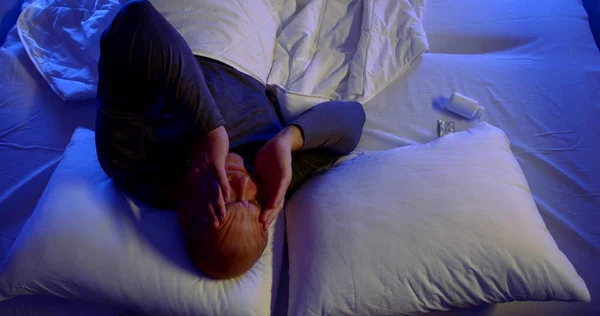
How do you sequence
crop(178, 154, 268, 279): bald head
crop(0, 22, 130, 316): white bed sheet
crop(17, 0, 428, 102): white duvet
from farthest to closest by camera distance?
crop(17, 0, 428, 102): white duvet < crop(0, 22, 130, 316): white bed sheet < crop(178, 154, 268, 279): bald head

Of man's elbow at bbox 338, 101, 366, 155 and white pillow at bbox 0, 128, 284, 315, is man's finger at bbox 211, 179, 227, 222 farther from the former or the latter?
man's elbow at bbox 338, 101, 366, 155

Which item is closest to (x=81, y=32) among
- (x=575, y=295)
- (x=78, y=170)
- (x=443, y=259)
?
(x=78, y=170)

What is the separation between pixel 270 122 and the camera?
0.98 m

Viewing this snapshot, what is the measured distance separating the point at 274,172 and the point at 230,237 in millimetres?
184

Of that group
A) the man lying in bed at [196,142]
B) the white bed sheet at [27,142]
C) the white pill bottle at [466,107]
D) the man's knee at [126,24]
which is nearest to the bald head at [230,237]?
the man lying in bed at [196,142]

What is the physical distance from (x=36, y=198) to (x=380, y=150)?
85 centimetres

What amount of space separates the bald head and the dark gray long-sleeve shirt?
15 cm

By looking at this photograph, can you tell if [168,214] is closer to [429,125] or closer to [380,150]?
[380,150]

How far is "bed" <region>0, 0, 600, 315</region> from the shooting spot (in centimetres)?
87

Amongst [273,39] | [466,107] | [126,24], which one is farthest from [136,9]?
[466,107]

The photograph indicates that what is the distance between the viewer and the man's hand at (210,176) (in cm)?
76

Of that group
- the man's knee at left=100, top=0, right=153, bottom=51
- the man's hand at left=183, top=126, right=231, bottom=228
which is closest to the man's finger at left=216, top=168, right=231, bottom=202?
the man's hand at left=183, top=126, right=231, bottom=228

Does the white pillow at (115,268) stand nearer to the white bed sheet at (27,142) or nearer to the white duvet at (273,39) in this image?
the white bed sheet at (27,142)

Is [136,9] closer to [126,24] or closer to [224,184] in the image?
[126,24]
